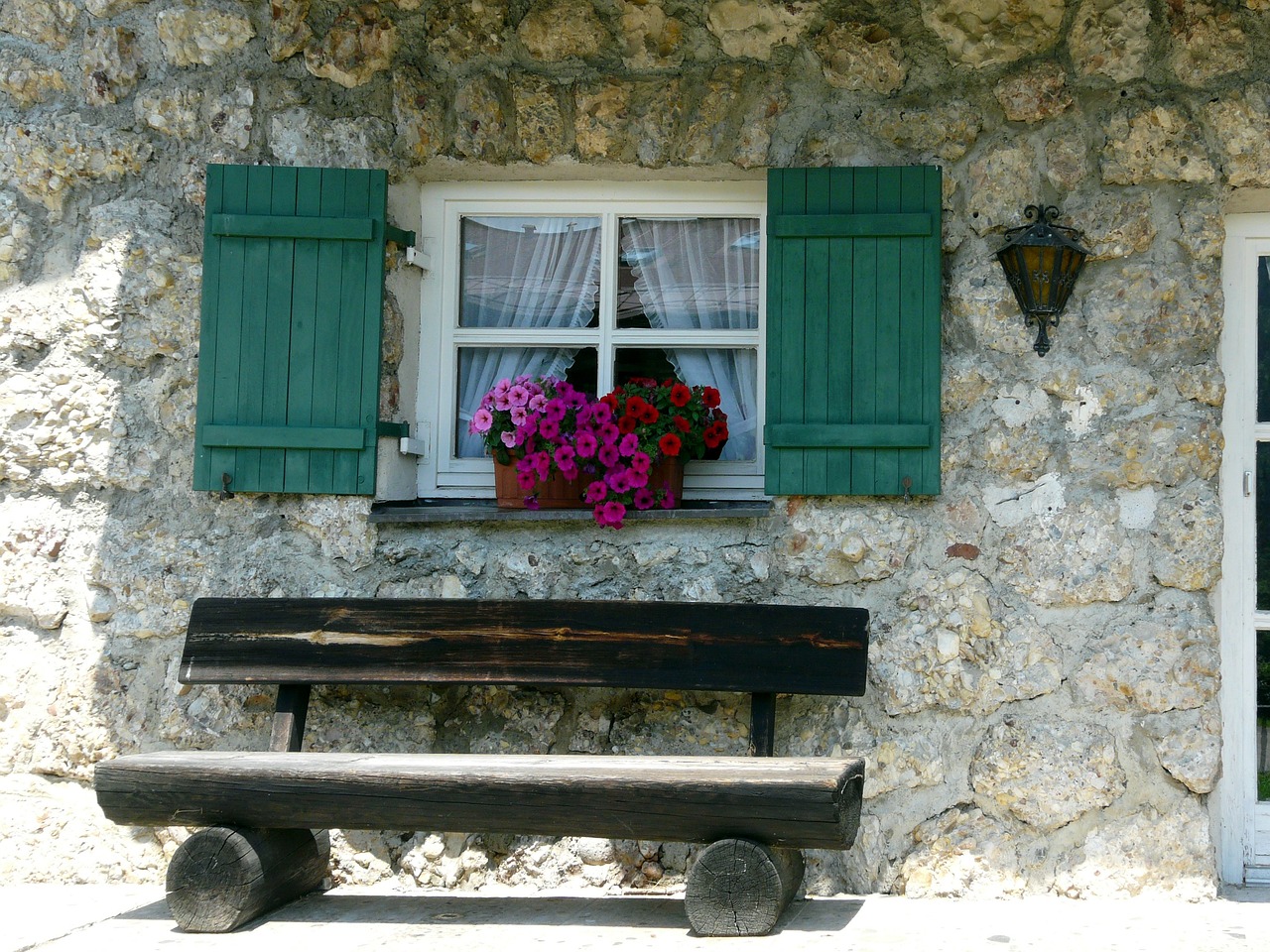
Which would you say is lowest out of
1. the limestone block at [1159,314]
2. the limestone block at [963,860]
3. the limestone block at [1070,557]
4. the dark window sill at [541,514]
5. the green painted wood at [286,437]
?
the limestone block at [963,860]

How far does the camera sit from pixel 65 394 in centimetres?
382

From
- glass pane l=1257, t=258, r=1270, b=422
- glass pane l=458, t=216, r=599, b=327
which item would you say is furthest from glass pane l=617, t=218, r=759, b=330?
glass pane l=1257, t=258, r=1270, b=422

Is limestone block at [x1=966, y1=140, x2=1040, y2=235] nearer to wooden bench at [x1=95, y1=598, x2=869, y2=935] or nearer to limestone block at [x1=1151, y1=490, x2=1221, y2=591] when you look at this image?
limestone block at [x1=1151, y1=490, x2=1221, y2=591]

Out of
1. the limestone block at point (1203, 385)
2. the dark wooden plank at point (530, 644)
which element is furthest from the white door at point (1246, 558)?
the dark wooden plank at point (530, 644)

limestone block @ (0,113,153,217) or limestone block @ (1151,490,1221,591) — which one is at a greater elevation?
limestone block @ (0,113,153,217)

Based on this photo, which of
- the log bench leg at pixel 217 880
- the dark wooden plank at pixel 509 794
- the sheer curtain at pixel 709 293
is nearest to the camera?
the dark wooden plank at pixel 509 794

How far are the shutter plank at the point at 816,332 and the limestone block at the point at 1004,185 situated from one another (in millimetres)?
430

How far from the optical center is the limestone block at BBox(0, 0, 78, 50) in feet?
12.8

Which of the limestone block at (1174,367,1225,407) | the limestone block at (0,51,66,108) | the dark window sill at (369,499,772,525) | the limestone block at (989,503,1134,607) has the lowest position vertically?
the limestone block at (989,503,1134,607)

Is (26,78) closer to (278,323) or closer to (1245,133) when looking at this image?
(278,323)

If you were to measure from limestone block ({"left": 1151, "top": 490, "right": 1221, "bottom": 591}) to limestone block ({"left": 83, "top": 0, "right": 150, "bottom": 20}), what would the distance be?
131 inches

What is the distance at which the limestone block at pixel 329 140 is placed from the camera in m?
3.85

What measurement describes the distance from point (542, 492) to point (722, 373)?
0.70 meters

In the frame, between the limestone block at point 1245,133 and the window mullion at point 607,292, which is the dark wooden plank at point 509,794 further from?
the limestone block at point 1245,133
